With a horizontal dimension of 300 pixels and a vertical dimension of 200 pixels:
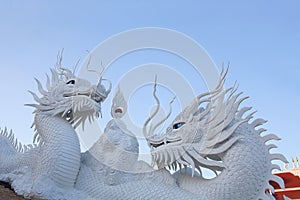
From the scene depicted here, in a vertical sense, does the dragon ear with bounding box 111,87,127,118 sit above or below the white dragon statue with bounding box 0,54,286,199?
above

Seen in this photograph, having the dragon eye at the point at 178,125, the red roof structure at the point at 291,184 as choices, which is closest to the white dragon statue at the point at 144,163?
the dragon eye at the point at 178,125

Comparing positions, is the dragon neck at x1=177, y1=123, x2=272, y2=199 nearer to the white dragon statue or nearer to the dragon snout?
the white dragon statue

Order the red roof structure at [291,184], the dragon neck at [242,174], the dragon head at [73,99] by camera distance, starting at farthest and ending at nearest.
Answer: the red roof structure at [291,184]
the dragon head at [73,99]
the dragon neck at [242,174]

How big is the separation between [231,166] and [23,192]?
7.79ft

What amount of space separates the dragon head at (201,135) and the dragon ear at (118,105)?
653 mm

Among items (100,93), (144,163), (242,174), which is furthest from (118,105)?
(242,174)

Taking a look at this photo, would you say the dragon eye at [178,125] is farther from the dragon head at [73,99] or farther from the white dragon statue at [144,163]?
the dragon head at [73,99]

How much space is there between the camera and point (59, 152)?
4035 millimetres

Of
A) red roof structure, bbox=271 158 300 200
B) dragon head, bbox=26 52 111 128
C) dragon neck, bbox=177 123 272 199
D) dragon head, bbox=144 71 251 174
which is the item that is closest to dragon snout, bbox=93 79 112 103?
dragon head, bbox=26 52 111 128

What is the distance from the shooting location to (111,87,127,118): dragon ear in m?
4.61

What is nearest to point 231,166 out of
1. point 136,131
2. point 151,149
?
point 151,149

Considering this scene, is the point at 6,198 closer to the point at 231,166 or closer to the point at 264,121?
the point at 231,166

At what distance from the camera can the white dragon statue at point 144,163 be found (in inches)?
145

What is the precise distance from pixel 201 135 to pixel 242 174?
67 cm
